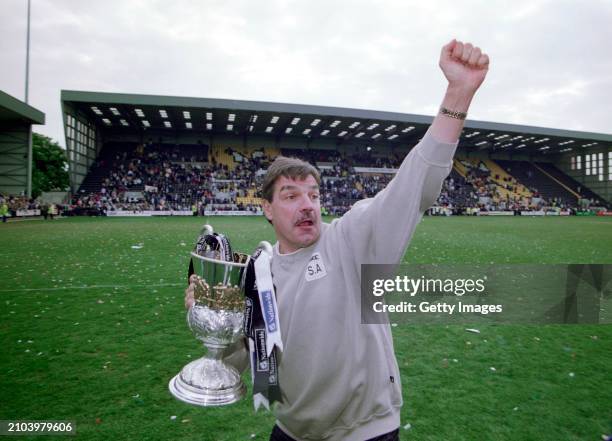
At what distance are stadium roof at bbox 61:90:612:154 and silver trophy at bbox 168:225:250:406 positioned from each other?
34.2 m

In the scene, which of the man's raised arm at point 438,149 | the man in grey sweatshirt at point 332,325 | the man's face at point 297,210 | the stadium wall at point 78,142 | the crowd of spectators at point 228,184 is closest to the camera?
the man's raised arm at point 438,149

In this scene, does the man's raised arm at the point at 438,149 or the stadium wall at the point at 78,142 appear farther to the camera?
the stadium wall at the point at 78,142

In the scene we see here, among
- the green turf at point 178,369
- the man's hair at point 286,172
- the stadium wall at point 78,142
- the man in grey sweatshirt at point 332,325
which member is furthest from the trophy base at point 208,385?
the stadium wall at point 78,142

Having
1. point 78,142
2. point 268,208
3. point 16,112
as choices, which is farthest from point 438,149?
point 78,142

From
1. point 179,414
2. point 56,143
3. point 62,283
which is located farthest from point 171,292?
point 56,143

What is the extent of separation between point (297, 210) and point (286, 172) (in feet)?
0.58

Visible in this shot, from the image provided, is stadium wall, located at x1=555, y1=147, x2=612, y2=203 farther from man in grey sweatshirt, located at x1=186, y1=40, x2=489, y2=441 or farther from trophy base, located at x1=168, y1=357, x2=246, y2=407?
trophy base, located at x1=168, y1=357, x2=246, y2=407

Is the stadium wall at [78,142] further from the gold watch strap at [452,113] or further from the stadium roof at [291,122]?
the gold watch strap at [452,113]

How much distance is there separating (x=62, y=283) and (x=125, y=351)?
4.12m

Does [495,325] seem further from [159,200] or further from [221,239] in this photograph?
[159,200]

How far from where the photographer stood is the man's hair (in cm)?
162

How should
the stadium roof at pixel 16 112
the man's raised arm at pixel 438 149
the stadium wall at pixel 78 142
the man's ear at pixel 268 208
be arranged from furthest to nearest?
the stadium wall at pixel 78 142
the stadium roof at pixel 16 112
the man's ear at pixel 268 208
the man's raised arm at pixel 438 149

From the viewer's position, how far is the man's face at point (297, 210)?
1562mm

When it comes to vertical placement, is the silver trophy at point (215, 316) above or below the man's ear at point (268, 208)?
below
